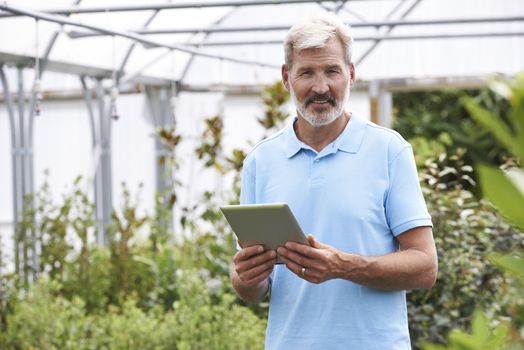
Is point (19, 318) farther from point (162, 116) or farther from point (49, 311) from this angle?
point (162, 116)

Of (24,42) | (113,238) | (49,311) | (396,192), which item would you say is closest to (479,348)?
(396,192)

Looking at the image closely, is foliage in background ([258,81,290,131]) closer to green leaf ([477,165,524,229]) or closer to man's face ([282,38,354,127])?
man's face ([282,38,354,127])

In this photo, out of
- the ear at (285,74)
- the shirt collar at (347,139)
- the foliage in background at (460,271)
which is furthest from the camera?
the foliage in background at (460,271)


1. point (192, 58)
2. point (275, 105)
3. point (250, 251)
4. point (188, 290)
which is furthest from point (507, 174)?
point (192, 58)

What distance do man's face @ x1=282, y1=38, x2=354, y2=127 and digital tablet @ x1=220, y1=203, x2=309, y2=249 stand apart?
30cm

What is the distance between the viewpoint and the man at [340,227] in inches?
83.7

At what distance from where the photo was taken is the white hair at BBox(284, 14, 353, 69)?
221 cm

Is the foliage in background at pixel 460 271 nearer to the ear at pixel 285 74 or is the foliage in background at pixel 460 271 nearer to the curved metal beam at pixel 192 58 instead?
the ear at pixel 285 74

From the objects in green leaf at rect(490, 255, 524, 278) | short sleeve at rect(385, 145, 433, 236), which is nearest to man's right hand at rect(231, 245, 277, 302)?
short sleeve at rect(385, 145, 433, 236)

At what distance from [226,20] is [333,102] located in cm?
911

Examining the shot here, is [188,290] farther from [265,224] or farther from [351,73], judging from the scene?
[265,224]

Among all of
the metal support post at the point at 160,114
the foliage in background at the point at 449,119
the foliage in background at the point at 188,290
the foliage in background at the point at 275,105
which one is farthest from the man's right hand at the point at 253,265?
the foliage in background at the point at 449,119

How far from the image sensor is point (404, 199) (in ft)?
7.09

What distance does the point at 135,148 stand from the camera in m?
10.9
